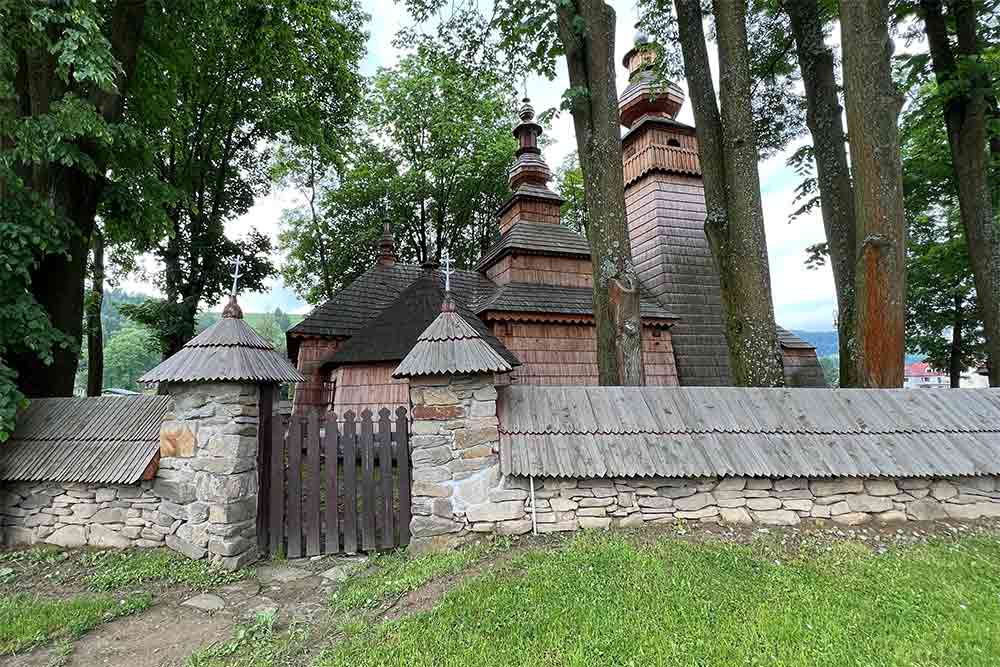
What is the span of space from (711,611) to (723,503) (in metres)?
1.76

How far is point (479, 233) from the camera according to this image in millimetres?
27688

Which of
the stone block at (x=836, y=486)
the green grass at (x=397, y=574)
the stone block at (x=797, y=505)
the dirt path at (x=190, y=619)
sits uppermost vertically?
the stone block at (x=836, y=486)

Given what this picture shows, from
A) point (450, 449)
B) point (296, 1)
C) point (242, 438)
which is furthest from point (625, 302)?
point (296, 1)

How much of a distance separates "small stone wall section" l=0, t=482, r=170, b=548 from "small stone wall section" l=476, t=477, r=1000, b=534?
3.98 m

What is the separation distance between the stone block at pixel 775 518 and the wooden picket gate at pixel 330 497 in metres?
3.86

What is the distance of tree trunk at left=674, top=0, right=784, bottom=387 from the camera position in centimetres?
658

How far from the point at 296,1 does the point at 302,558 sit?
12101mm

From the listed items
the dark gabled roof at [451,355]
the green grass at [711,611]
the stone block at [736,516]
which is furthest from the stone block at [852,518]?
the dark gabled roof at [451,355]

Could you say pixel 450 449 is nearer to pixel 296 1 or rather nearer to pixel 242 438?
pixel 242 438

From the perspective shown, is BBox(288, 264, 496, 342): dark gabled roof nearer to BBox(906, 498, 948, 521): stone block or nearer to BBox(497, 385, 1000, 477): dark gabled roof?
BBox(497, 385, 1000, 477): dark gabled roof

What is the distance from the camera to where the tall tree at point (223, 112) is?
9.74 metres

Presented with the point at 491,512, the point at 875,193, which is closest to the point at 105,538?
the point at 491,512

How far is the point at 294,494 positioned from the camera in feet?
16.6

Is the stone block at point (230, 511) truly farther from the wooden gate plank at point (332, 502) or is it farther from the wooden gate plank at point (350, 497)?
the wooden gate plank at point (350, 497)
